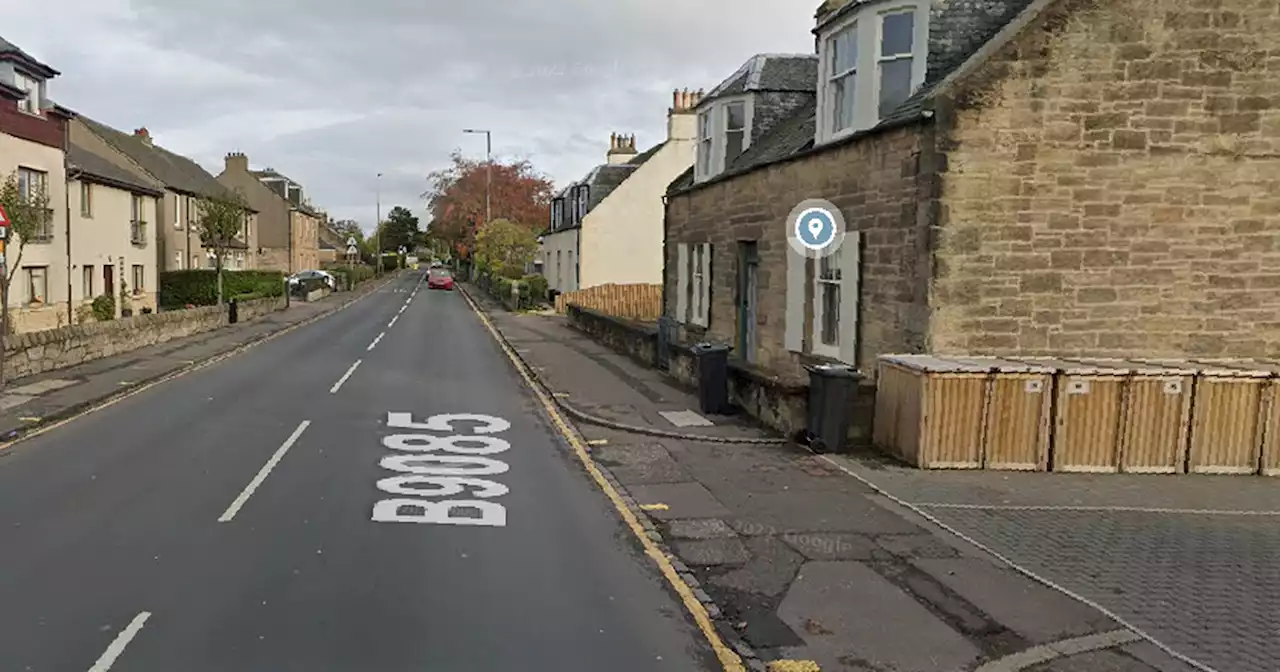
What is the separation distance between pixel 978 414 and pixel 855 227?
388 cm

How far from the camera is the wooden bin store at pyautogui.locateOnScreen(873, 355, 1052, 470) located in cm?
1059

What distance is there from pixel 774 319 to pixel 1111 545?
9.42 m

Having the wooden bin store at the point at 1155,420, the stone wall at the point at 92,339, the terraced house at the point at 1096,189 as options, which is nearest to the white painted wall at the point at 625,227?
the stone wall at the point at 92,339

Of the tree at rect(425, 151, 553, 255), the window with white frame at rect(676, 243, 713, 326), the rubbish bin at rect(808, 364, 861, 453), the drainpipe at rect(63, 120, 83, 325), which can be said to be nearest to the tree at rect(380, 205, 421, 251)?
the tree at rect(425, 151, 553, 255)

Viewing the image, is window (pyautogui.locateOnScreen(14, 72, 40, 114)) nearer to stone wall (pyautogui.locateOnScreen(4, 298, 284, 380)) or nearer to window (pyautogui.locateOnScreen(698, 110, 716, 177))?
stone wall (pyautogui.locateOnScreen(4, 298, 284, 380))

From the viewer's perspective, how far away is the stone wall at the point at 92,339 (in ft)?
58.4

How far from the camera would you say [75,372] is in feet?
62.1

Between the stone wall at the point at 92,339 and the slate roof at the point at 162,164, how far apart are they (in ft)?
42.8

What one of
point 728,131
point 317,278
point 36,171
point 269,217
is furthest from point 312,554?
point 269,217

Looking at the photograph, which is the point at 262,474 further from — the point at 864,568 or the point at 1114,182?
the point at 1114,182

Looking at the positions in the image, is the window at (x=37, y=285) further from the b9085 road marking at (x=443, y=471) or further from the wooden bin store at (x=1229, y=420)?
the wooden bin store at (x=1229, y=420)

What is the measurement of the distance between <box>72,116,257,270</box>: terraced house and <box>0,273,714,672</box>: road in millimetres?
30646

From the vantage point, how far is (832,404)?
38.4 ft

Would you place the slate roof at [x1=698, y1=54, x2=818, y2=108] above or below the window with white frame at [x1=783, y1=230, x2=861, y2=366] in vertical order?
above
